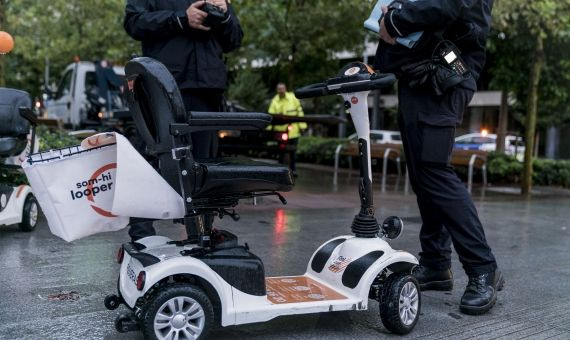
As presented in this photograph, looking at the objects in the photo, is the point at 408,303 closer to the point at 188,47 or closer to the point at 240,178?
the point at 240,178

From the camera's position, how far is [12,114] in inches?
220

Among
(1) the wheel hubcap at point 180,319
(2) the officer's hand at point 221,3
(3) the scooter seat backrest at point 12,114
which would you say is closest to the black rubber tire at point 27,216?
(3) the scooter seat backrest at point 12,114

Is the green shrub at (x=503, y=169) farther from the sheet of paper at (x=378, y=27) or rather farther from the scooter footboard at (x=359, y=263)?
the scooter footboard at (x=359, y=263)

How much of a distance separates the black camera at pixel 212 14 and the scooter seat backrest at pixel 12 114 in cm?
262

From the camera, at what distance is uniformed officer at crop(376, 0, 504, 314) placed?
375 centimetres

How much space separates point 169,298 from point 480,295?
1.91 m

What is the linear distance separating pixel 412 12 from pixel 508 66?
12.4 metres

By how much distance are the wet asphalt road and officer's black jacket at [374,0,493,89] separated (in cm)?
150

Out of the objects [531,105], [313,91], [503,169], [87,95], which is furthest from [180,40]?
[87,95]

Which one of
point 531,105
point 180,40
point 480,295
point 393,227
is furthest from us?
point 531,105

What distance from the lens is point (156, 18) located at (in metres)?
3.84

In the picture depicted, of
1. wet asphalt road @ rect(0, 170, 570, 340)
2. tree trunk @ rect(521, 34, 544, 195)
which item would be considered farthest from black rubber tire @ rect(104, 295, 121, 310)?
tree trunk @ rect(521, 34, 544, 195)

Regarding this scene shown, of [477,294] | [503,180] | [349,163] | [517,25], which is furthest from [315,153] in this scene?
[477,294]

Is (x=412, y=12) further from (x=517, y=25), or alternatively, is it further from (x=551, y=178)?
(x=551, y=178)
